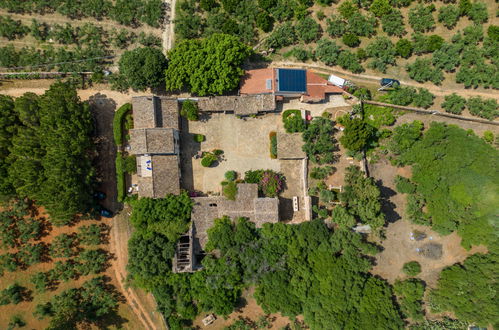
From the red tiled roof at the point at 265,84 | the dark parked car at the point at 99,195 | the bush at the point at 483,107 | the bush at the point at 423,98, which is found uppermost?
the red tiled roof at the point at 265,84

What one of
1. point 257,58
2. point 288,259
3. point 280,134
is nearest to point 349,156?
point 280,134

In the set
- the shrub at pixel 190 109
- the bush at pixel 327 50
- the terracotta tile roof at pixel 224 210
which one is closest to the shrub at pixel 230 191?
the terracotta tile roof at pixel 224 210

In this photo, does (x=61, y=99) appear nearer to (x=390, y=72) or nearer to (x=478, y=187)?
(x=390, y=72)

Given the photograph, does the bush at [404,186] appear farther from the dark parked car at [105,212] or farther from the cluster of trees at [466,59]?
the dark parked car at [105,212]

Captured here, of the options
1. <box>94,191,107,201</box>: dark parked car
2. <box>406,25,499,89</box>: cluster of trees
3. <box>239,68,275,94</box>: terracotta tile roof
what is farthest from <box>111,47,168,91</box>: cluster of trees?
<box>406,25,499,89</box>: cluster of trees

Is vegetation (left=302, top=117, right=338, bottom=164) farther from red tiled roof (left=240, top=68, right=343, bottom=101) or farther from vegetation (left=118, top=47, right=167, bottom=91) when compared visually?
vegetation (left=118, top=47, right=167, bottom=91)

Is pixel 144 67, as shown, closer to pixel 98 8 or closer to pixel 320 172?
pixel 98 8

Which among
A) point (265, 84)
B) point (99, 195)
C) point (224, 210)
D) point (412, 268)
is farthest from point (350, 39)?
point (99, 195)
